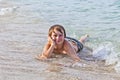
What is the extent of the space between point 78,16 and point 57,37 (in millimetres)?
4003

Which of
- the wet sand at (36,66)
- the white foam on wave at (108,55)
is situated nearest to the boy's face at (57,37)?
the wet sand at (36,66)

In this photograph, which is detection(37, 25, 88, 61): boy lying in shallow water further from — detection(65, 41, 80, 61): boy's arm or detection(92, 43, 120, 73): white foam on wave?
detection(92, 43, 120, 73): white foam on wave

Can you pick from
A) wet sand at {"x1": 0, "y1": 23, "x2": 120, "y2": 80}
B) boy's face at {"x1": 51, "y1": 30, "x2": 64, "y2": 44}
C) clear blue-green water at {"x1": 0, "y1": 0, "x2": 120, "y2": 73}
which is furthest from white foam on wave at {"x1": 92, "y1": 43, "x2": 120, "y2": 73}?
boy's face at {"x1": 51, "y1": 30, "x2": 64, "y2": 44}

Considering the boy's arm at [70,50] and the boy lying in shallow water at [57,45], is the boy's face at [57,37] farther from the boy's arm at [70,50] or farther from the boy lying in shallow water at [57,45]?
the boy's arm at [70,50]

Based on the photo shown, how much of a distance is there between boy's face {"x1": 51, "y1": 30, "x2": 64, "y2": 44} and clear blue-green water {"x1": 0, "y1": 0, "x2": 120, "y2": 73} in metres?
0.91

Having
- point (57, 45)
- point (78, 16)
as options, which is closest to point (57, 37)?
point (57, 45)

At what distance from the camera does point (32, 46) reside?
6777 millimetres

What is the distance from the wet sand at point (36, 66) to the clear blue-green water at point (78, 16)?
1.39ft

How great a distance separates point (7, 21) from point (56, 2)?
13.0 feet

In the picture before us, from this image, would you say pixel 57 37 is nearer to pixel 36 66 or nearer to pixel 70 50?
pixel 70 50

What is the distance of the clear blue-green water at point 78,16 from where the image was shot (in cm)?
744

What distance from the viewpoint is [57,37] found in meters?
6.11

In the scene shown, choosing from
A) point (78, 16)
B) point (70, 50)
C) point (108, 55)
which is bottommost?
point (108, 55)

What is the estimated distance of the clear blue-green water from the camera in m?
7.44
